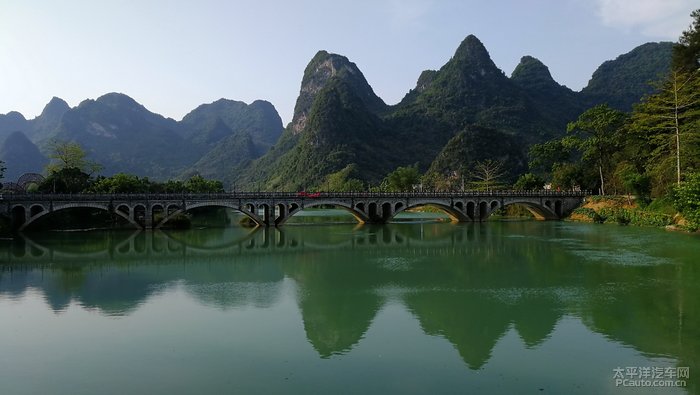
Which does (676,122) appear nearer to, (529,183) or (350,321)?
(529,183)

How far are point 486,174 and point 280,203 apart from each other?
58.6m

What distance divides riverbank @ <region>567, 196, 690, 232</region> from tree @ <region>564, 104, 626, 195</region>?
5399mm

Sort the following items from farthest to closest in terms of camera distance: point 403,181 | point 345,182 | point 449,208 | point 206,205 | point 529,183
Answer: point 345,182
point 403,181
point 529,183
point 449,208
point 206,205

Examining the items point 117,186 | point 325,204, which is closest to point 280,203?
point 325,204

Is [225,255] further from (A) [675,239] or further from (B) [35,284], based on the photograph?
(A) [675,239]

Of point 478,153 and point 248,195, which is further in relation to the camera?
point 478,153

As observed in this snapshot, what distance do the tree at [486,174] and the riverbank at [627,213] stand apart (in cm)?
3166

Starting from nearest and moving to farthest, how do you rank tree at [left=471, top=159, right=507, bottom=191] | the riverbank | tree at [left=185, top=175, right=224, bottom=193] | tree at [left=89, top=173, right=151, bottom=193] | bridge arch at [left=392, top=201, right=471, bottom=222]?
the riverbank → tree at [left=89, top=173, right=151, bottom=193] → bridge arch at [left=392, top=201, right=471, bottom=222] → tree at [left=185, top=175, right=224, bottom=193] → tree at [left=471, top=159, right=507, bottom=191]

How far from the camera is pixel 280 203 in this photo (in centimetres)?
6788

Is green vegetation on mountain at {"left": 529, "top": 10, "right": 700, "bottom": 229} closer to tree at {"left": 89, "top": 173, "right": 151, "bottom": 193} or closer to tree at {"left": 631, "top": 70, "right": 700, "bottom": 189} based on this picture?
tree at {"left": 631, "top": 70, "right": 700, "bottom": 189}

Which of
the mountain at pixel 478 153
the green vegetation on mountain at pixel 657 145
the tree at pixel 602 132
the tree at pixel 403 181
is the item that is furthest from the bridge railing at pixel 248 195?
the mountain at pixel 478 153

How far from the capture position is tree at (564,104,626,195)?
7475cm

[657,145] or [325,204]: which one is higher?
[657,145]

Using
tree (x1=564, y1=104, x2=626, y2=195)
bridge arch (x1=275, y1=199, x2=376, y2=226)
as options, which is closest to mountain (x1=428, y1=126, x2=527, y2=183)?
tree (x1=564, y1=104, x2=626, y2=195)
